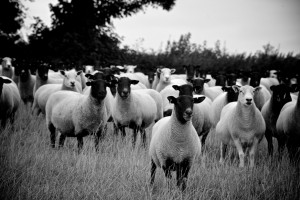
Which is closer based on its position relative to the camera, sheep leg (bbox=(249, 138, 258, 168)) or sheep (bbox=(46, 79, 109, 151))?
sheep leg (bbox=(249, 138, 258, 168))

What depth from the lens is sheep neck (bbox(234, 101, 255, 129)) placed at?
6.57 metres

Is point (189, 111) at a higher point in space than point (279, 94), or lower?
higher

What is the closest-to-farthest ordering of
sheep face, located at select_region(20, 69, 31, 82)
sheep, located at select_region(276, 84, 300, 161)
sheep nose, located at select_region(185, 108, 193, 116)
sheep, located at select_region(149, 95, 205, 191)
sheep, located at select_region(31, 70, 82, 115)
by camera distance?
sheep nose, located at select_region(185, 108, 193, 116) < sheep, located at select_region(149, 95, 205, 191) < sheep, located at select_region(276, 84, 300, 161) < sheep, located at select_region(31, 70, 82, 115) < sheep face, located at select_region(20, 69, 31, 82)

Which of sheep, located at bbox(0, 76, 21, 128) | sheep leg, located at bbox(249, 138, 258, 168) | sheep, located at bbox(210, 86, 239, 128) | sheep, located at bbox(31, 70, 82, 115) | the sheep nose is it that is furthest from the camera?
sheep, located at bbox(31, 70, 82, 115)

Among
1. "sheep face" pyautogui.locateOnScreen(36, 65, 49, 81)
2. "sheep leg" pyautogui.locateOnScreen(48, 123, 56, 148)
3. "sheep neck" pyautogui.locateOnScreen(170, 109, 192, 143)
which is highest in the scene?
"sheep face" pyautogui.locateOnScreen(36, 65, 49, 81)

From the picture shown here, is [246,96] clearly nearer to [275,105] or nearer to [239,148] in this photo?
[239,148]

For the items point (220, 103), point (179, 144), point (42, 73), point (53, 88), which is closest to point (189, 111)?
point (179, 144)

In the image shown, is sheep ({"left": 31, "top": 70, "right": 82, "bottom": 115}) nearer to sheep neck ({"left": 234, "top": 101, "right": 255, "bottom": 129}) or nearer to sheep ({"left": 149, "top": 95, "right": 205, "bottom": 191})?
sheep neck ({"left": 234, "top": 101, "right": 255, "bottom": 129})

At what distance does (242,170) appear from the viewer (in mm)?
5688

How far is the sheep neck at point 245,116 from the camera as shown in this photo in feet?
21.6

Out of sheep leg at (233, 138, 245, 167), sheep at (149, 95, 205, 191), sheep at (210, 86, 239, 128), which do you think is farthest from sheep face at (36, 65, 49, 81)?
sheep at (149, 95, 205, 191)

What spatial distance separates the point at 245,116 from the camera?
21.7 feet

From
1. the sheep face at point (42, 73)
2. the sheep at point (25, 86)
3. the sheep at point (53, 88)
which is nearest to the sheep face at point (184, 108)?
the sheep at point (53, 88)

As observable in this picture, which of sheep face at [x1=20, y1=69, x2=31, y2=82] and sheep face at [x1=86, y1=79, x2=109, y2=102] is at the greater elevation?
sheep face at [x1=86, y1=79, x2=109, y2=102]
